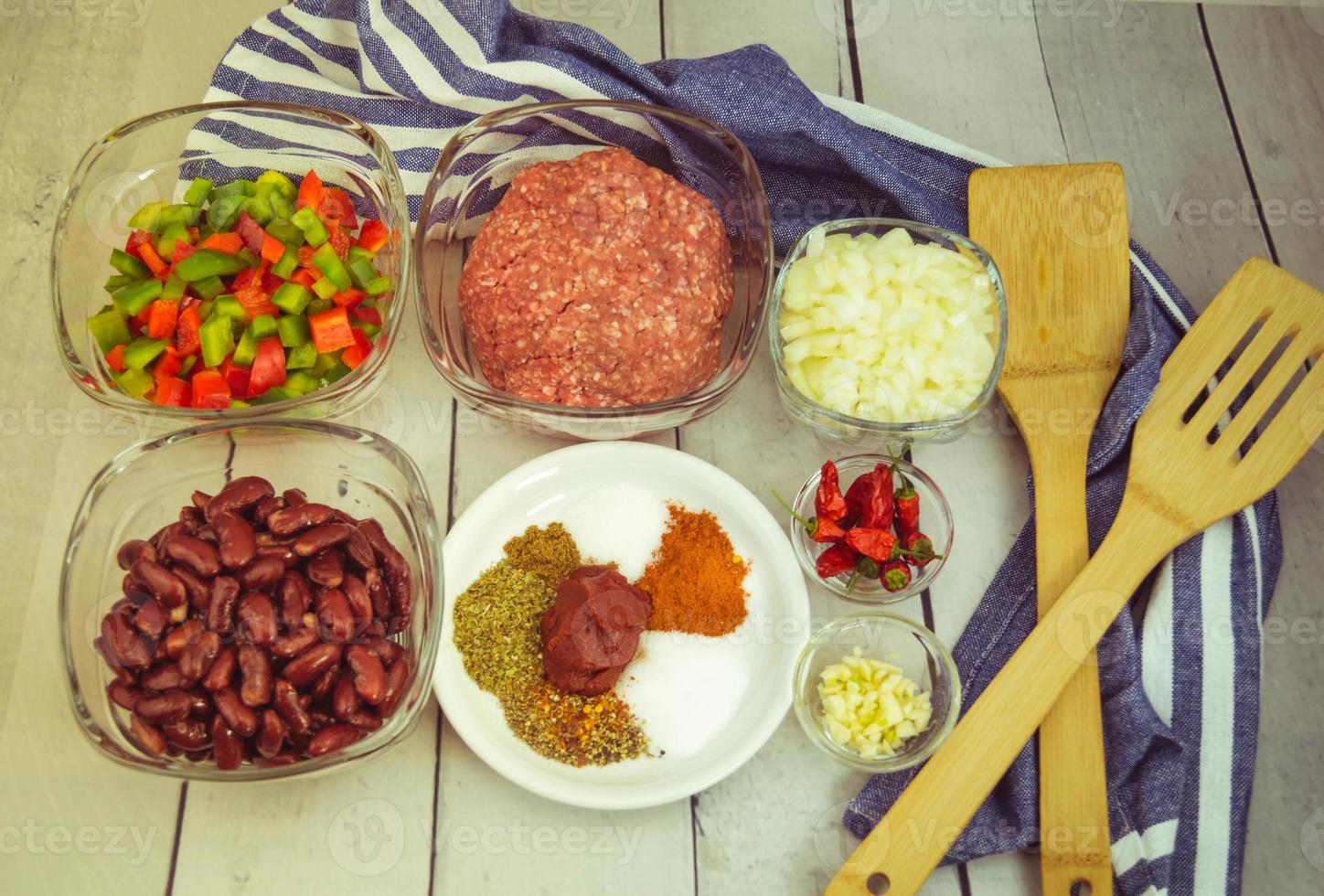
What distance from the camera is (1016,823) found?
5.59ft

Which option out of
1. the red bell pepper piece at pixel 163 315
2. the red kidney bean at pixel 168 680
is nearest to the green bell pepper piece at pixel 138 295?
the red bell pepper piece at pixel 163 315

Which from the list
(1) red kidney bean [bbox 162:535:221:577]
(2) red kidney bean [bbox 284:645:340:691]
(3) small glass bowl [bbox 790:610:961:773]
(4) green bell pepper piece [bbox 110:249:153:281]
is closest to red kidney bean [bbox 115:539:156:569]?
(1) red kidney bean [bbox 162:535:221:577]

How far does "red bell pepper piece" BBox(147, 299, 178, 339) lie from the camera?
5.67ft

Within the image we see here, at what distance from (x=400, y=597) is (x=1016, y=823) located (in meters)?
1.03

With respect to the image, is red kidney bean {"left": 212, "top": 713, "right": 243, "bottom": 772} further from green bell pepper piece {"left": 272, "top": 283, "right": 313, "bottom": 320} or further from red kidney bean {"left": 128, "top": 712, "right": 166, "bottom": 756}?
green bell pepper piece {"left": 272, "top": 283, "right": 313, "bottom": 320}

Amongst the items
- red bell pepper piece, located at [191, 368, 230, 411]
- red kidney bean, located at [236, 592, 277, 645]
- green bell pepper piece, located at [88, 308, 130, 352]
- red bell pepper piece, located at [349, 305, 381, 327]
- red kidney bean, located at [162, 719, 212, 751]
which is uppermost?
red bell pepper piece, located at [349, 305, 381, 327]

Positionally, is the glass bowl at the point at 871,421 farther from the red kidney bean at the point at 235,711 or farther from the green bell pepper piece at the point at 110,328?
the red kidney bean at the point at 235,711

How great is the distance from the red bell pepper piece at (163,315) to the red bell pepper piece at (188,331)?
10 mm

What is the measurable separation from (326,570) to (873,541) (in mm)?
840

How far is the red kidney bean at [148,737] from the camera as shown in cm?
150

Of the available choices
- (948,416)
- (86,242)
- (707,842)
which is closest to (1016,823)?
(707,842)

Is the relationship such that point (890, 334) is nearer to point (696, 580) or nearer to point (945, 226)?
point (945, 226)

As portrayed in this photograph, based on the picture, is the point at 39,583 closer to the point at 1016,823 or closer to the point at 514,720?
the point at 514,720

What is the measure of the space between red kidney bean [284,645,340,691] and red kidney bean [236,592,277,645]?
0.16 ft
